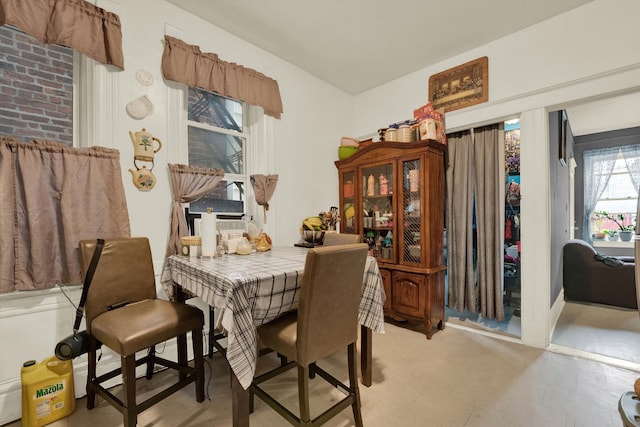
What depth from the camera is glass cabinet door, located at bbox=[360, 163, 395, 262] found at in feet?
10.2

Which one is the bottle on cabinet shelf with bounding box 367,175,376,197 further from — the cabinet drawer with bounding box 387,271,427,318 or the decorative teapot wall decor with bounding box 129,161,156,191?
the decorative teapot wall decor with bounding box 129,161,156,191

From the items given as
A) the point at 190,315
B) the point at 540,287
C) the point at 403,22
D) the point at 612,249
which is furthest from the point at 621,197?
the point at 190,315

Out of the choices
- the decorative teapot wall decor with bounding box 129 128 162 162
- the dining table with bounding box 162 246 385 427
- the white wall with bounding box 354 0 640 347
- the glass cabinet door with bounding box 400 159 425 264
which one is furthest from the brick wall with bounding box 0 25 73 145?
the white wall with bounding box 354 0 640 347

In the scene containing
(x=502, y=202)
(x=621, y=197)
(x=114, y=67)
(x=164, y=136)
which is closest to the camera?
(x=114, y=67)

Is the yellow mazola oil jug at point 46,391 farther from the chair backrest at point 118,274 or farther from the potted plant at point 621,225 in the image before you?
the potted plant at point 621,225

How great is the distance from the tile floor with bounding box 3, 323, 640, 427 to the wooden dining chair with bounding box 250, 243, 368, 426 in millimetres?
376

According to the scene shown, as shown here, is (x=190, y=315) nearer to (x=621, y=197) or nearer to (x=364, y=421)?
(x=364, y=421)

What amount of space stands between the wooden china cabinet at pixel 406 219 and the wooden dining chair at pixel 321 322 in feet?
4.89

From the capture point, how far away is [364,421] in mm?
1610

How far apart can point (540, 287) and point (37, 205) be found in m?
3.84

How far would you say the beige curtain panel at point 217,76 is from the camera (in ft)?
7.16

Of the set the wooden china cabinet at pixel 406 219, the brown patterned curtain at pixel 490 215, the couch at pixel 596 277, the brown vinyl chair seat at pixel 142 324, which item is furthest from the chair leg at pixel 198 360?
the couch at pixel 596 277

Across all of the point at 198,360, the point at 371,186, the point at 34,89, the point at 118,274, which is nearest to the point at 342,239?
the point at 371,186

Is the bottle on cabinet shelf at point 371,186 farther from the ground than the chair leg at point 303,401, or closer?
farther from the ground
